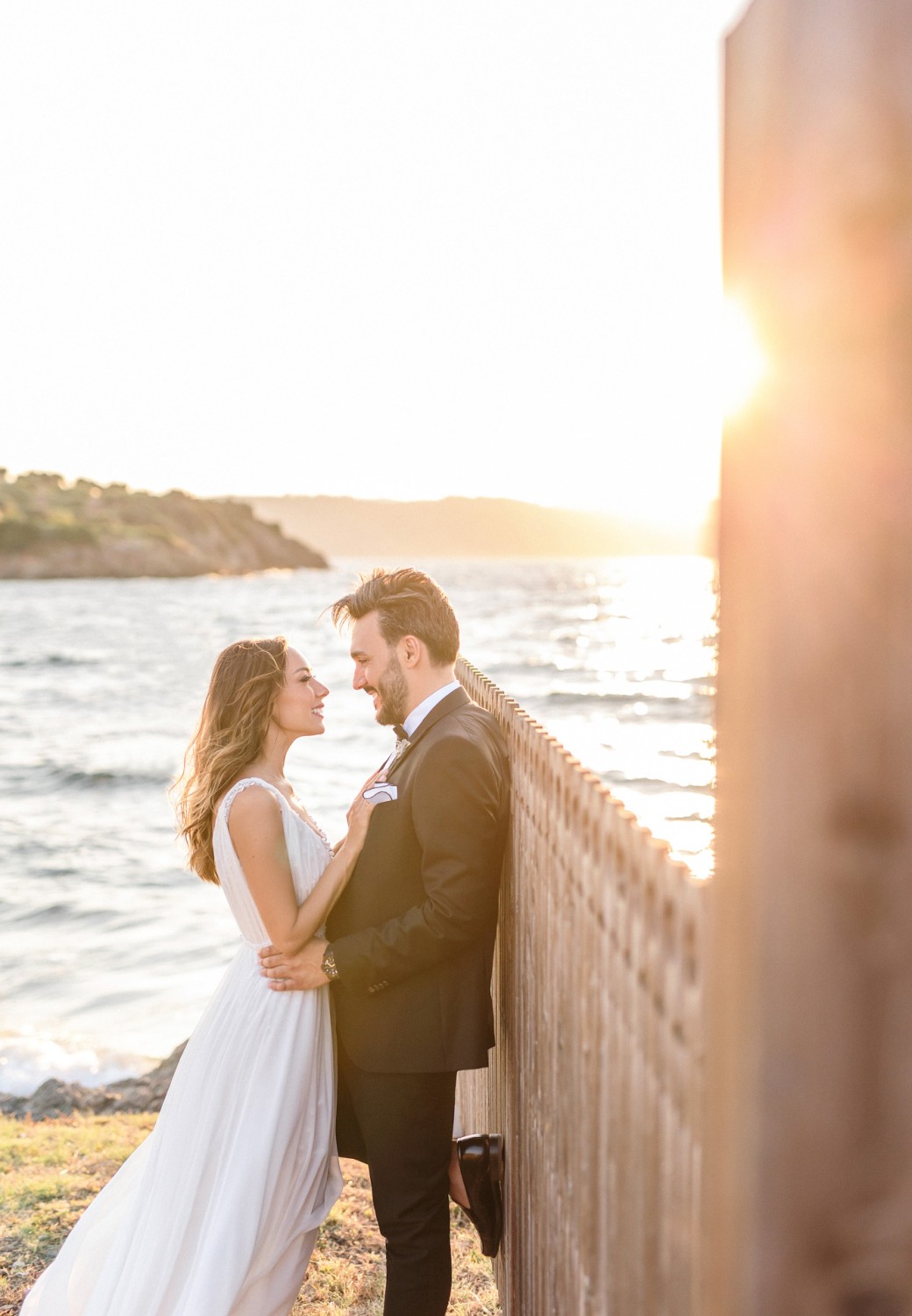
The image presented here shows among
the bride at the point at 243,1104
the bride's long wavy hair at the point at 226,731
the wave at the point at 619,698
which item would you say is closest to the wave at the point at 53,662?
A: the wave at the point at 619,698

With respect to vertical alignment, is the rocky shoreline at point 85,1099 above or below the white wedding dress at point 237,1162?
below

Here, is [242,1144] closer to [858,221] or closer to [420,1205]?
[420,1205]

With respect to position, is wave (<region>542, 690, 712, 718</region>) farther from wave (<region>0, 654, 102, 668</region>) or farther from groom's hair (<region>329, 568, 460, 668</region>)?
groom's hair (<region>329, 568, 460, 668</region>)

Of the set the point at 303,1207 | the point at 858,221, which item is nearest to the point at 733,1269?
the point at 858,221

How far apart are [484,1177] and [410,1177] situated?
1.63 ft

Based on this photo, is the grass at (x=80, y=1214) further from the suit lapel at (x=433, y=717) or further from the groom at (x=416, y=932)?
the suit lapel at (x=433, y=717)

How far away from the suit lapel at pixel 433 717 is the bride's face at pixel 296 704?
1.57 feet

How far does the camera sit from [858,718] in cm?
99

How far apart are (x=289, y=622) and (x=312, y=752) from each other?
4646 cm

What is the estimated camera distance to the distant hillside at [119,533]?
116m

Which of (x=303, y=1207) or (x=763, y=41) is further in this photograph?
(x=303, y=1207)

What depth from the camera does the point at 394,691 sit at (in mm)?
3650

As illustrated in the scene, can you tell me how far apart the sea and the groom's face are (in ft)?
4.46

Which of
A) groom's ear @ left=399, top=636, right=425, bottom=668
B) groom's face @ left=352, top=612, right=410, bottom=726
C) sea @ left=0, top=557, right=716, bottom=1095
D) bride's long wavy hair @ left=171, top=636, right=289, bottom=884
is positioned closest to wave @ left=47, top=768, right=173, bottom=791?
sea @ left=0, top=557, right=716, bottom=1095
